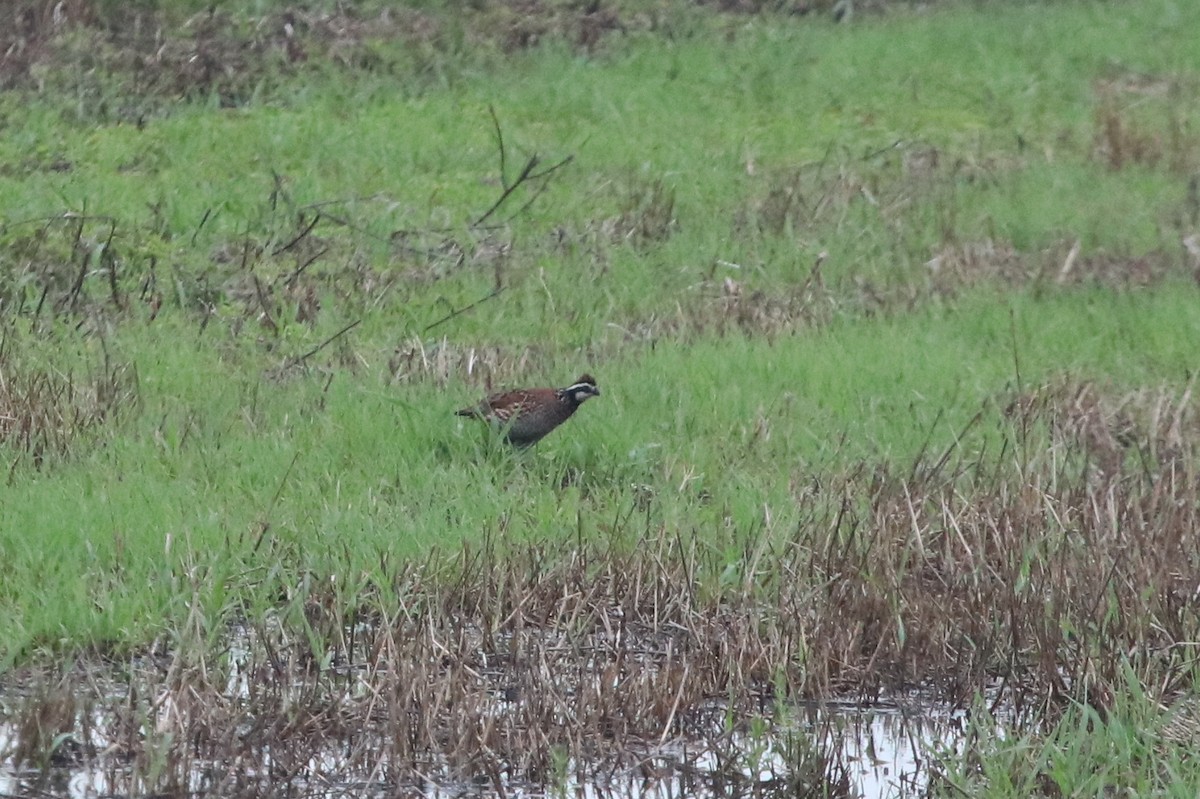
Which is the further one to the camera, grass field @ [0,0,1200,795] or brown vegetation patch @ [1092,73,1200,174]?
brown vegetation patch @ [1092,73,1200,174]

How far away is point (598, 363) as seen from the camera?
32.0 feet

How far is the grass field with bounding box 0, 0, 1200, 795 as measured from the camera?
6.39 m

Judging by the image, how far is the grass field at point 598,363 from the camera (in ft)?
21.0

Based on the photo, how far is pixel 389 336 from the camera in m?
10.1

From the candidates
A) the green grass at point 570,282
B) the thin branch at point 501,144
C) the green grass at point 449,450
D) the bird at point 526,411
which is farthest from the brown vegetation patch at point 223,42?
the bird at point 526,411

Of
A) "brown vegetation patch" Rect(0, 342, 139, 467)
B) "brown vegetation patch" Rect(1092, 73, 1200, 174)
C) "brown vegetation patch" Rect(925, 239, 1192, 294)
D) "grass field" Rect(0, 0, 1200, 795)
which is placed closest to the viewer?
"grass field" Rect(0, 0, 1200, 795)

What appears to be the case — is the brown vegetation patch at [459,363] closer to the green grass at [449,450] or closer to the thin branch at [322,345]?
the green grass at [449,450]

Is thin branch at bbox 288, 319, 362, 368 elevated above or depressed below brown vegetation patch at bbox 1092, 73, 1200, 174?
below

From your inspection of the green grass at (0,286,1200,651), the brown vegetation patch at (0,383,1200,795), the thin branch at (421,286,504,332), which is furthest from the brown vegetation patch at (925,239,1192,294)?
the brown vegetation patch at (0,383,1200,795)

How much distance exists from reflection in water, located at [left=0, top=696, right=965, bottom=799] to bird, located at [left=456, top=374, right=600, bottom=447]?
2.41 meters

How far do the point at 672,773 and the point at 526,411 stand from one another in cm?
264

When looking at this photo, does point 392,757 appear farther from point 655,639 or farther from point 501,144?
point 501,144

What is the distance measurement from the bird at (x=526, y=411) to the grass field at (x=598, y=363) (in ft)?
0.43

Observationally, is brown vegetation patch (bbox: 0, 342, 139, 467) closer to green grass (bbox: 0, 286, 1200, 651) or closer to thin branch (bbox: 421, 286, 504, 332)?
green grass (bbox: 0, 286, 1200, 651)
